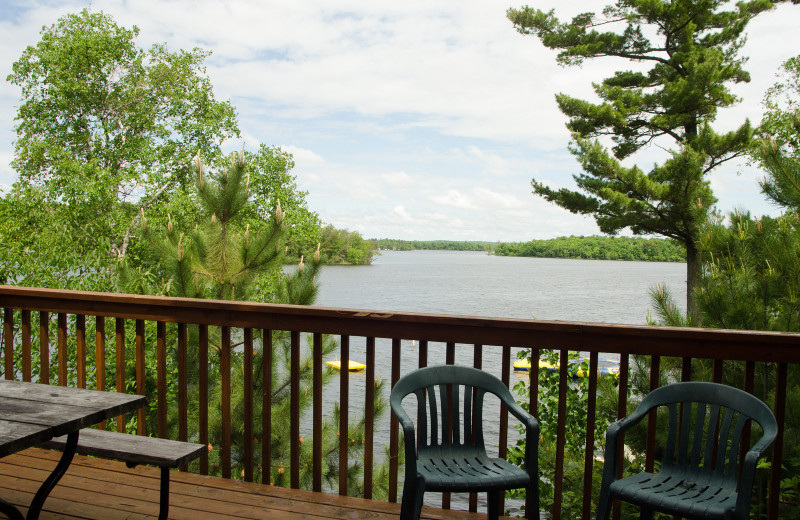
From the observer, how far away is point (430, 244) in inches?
2003

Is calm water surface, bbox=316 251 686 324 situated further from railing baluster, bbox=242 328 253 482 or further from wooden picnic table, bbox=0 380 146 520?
wooden picnic table, bbox=0 380 146 520

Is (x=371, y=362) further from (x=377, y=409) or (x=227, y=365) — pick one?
(x=377, y=409)

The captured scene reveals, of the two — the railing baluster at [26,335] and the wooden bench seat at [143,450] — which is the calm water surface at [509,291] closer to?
the railing baluster at [26,335]

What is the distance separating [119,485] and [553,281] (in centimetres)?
Result: 5781

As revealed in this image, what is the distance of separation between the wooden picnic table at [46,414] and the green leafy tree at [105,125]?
39.7ft

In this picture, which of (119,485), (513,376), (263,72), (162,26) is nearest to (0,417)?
(119,485)

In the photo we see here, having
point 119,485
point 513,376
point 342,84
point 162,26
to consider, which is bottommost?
point 513,376

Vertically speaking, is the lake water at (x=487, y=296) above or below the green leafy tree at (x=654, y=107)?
below

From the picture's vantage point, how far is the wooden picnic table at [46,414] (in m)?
1.64

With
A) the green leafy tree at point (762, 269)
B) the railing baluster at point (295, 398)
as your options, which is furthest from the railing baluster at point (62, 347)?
the green leafy tree at point (762, 269)

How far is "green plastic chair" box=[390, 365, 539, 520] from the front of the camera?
1869mm

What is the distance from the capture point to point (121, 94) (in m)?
15.9

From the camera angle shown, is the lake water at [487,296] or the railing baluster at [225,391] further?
the lake water at [487,296]

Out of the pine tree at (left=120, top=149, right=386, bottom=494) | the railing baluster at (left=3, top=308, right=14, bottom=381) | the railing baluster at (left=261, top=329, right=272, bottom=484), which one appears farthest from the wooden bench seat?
the pine tree at (left=120, top=149, right=386, bottom=494)
